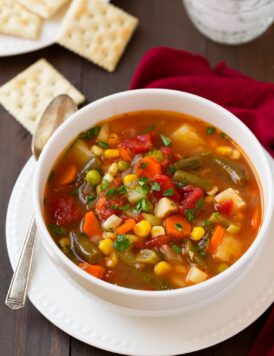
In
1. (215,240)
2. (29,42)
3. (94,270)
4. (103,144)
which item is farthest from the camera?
(29,42)

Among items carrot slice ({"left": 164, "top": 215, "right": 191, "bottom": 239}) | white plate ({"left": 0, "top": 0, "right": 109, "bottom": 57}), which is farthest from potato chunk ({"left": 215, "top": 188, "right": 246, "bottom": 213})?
white plate ({"left": 0, "top": 0, "right": 109, "bottom": 57})

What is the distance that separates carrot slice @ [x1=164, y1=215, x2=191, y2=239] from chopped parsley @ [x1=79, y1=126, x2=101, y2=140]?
2.11 ft

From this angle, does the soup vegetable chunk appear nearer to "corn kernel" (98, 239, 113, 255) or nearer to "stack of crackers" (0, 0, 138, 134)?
"corn kernel" (98, 239, 113, 255)

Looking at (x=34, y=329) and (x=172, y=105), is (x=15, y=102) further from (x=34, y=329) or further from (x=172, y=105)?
(x=34, y=329)

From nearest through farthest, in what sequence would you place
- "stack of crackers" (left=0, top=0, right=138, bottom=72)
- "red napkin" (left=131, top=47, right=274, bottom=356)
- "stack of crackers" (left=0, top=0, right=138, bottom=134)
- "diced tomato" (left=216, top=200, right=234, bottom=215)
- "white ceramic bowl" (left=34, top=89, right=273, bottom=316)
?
"white ceramic bowl" (left=34, top=89, right=273, bottom=316), "diced tomato" (left=216, top=200, right=234, bottom=215), "red napkin" (left=131, top=47, right=274, bottom=356), "stack of crackers" (left=0, top=0, right=138, bottom=134), "stack of crackers" (left=0, top=0, right=138, bottom=72)

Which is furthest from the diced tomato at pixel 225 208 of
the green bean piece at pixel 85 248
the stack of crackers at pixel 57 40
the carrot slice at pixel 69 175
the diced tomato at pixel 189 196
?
the stack of crackers at pixel 57 40

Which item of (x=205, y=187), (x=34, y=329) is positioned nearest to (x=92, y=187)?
(x=205, y=187)

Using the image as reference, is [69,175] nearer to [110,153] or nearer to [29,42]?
[110,153]

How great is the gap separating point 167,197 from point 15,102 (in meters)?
1.46

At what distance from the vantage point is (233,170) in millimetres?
3072

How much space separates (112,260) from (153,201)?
0.37m

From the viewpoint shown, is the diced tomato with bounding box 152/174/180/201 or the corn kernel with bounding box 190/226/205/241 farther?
the diced tomato with bounding box 152/174/180/201

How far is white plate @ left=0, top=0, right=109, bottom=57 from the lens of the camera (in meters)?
3.97

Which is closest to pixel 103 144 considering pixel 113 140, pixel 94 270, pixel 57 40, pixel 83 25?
pixel 113 140
